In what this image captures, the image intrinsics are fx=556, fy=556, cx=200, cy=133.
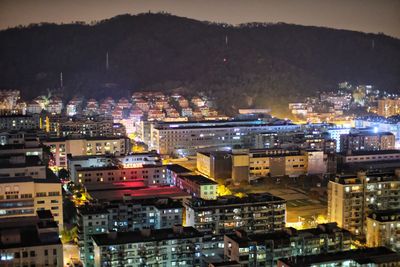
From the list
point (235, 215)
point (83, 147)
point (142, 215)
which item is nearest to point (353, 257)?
point (235, 215)

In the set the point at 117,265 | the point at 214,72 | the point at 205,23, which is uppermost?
the point at 205,23

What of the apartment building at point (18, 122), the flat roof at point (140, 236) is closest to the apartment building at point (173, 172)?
the flat roof at point (140, 236)

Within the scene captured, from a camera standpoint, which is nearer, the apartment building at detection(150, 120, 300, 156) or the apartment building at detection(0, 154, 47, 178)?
the apartment building at detection(0, 154, 47, 178)

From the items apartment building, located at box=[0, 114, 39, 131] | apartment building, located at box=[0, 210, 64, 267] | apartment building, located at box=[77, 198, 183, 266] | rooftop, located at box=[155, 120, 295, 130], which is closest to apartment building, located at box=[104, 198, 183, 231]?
apartment building, located at box=[77, 198, 183, 266]

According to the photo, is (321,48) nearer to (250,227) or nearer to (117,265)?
(250,227)

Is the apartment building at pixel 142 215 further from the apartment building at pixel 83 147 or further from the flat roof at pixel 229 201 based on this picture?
the apartment building at pixel 83 147

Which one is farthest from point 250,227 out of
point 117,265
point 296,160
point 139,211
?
point 296,160

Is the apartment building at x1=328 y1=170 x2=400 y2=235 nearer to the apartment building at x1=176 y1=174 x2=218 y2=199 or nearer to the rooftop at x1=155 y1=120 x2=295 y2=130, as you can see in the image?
the apartment building at x1=176 y1=174 x2=218 y2=199
